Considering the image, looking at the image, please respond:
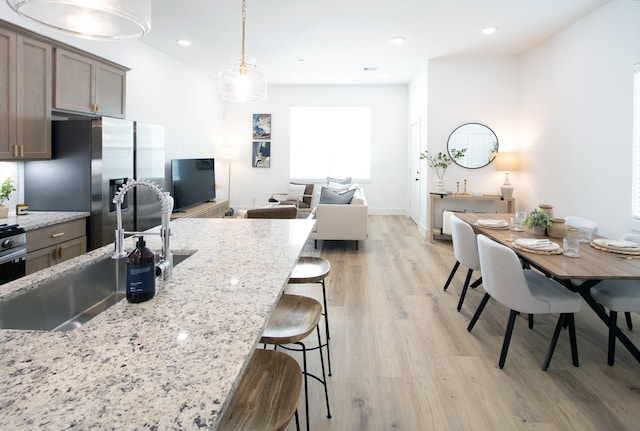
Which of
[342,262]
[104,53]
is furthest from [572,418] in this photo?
[104,53]

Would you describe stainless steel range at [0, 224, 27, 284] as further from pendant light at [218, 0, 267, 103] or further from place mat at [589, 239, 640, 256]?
place mat at [589, 239, 640, 256]

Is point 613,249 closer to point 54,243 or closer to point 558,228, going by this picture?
point 558,228

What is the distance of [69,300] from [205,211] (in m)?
4.74

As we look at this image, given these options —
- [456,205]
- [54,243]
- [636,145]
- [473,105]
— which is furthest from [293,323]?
[473,105]

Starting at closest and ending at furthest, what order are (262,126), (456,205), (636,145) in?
(636,145) < (456,205) < (262,126)

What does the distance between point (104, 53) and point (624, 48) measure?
5.37 m

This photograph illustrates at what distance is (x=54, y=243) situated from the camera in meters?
3.07

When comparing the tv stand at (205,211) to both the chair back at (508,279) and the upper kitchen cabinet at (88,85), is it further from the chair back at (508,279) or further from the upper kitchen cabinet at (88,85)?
the chair back at (508,279)

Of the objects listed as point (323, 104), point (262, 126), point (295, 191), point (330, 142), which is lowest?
point (295, 191)

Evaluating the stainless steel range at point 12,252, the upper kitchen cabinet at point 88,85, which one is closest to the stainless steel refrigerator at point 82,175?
the upper kitchen cabinet at point 88,85

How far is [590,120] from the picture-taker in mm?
4258

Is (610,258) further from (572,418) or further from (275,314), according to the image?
(275,314)

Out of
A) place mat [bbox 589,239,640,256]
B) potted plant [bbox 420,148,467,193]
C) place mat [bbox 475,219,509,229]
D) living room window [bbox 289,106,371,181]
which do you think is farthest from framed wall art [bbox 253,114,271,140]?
place mat [bbox 589,239,640,256]

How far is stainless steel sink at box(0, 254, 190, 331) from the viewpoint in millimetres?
1329
